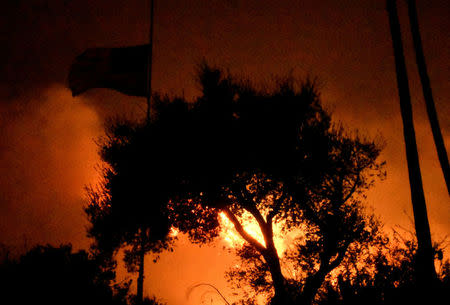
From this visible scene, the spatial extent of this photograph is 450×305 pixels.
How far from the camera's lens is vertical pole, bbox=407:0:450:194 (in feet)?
41.7

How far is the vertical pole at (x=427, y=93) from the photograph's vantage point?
12724 millimetres

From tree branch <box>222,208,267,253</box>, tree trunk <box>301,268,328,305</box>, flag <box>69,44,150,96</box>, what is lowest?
tree trunk <box>301,268,328,305</box>

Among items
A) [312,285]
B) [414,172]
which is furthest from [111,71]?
[312,285]

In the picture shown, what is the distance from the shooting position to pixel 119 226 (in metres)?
20.4

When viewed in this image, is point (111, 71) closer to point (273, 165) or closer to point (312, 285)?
point (273, 165)

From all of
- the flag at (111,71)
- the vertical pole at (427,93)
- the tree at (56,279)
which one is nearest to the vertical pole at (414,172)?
the vertical pole at (427,93)

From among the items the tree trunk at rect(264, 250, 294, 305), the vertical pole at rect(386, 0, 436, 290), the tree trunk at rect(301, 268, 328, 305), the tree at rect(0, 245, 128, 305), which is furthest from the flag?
the tree trunk at rect(301, 268, 328, 305)

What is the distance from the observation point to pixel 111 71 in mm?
16969

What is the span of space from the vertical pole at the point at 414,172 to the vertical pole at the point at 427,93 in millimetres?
638

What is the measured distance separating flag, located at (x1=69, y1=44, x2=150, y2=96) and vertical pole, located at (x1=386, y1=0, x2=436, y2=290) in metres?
12.0

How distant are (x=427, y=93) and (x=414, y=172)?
3588 millimetres

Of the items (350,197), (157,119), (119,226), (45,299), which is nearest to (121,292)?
(119,226)

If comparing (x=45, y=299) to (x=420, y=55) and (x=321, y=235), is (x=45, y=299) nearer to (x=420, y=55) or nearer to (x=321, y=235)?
(x=321, y=235)

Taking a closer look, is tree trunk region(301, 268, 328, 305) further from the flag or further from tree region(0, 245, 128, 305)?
the flag
